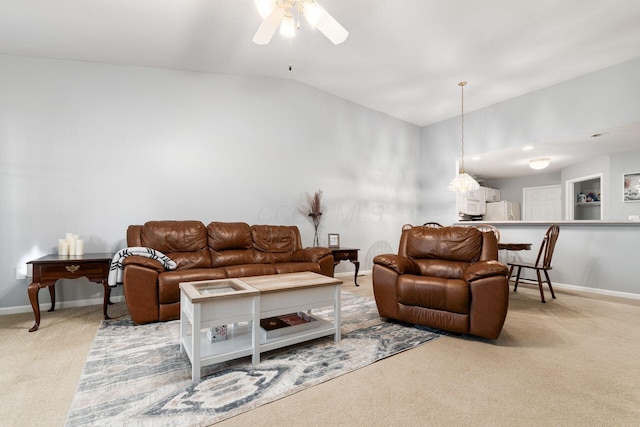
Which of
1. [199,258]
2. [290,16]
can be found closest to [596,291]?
[290,16]

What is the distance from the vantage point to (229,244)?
12.6 ft

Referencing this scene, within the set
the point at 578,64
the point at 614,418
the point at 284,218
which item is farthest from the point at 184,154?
the point at 578,64

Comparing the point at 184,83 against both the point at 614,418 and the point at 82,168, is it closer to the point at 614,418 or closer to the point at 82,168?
the point at 82,168

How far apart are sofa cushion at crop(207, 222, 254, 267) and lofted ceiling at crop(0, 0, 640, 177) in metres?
2.18

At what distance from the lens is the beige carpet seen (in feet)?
4.99

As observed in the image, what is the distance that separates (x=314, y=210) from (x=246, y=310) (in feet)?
10.2

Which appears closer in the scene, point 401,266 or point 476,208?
point 401,266

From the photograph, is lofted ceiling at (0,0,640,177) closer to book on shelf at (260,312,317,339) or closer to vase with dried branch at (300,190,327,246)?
vase with dried branch at (300,190,327,246)

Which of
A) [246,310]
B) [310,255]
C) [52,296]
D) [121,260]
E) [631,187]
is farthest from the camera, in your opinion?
[631,187]

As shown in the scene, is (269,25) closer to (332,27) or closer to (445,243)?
(332,27)

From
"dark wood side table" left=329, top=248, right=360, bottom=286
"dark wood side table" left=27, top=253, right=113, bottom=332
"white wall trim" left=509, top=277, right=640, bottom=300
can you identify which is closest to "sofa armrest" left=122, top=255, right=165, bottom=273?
"dark wood side table" left=27, top=253, right=113, bottom=332

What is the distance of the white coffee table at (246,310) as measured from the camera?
1894 mm

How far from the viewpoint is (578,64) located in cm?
407

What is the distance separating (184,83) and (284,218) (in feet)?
7.75
